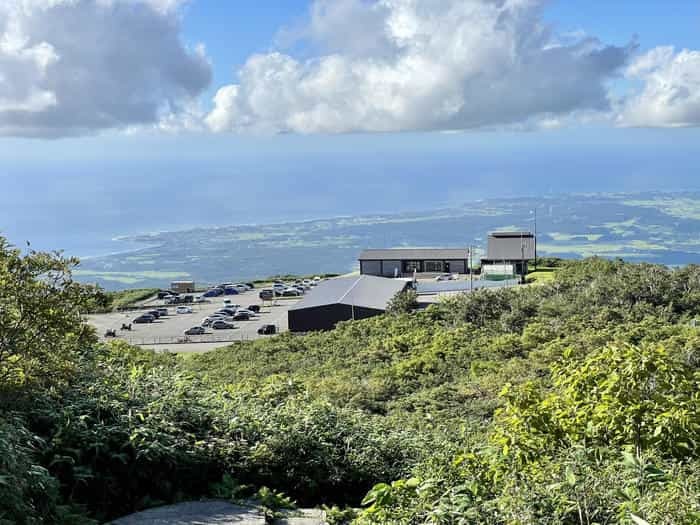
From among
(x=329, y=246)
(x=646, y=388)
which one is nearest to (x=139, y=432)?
(x=646, y=388)

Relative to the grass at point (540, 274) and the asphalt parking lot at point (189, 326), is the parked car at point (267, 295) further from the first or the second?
the grass at point (540, 274)

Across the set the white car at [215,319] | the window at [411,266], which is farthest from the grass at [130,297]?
the window at [411,266]

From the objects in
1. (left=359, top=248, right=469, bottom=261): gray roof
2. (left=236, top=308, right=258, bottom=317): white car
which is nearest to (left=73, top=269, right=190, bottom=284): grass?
(left=359, top=248, right=469, bottom=261): gray roof

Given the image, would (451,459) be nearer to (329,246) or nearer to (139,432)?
(139,432)

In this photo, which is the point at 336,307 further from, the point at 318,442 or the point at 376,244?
the point at 376,244

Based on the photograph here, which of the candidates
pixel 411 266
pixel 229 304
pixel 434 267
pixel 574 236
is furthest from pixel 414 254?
pixel 574 236

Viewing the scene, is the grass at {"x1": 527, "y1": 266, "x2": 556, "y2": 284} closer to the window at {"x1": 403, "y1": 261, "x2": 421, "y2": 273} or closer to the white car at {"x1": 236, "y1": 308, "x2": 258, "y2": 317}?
the window at {"x1": 403, "y1": 261, "x2": 421, "y2": 273}

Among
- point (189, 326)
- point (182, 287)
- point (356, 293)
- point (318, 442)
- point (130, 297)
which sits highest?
point (318, 442)
